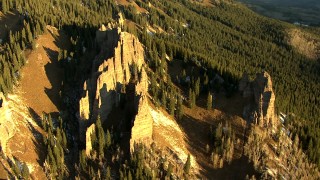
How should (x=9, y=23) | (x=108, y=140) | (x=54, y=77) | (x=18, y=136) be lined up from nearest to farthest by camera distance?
(x=18, y=136) → (x=108, y=140) → (x=54, y=77) → (x=9, y=23)

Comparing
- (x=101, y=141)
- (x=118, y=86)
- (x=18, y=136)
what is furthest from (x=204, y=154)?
(x=18, y=136)

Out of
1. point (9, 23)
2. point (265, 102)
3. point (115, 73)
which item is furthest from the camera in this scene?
point (9, 23)

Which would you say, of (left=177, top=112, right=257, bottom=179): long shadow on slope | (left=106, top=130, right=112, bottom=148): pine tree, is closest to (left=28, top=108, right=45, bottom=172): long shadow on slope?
(left=106, top=130, right=112, bottom=148): pine tree

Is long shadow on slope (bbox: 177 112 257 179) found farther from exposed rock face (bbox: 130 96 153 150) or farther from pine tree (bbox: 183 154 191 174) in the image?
exposed rock face (bbox: 130 96 153 150)

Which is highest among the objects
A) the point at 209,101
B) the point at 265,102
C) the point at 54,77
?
the point at 265,102

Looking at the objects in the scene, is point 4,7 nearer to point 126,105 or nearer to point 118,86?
point 118,86

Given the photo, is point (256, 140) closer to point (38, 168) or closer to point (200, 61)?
point (200, 61)
